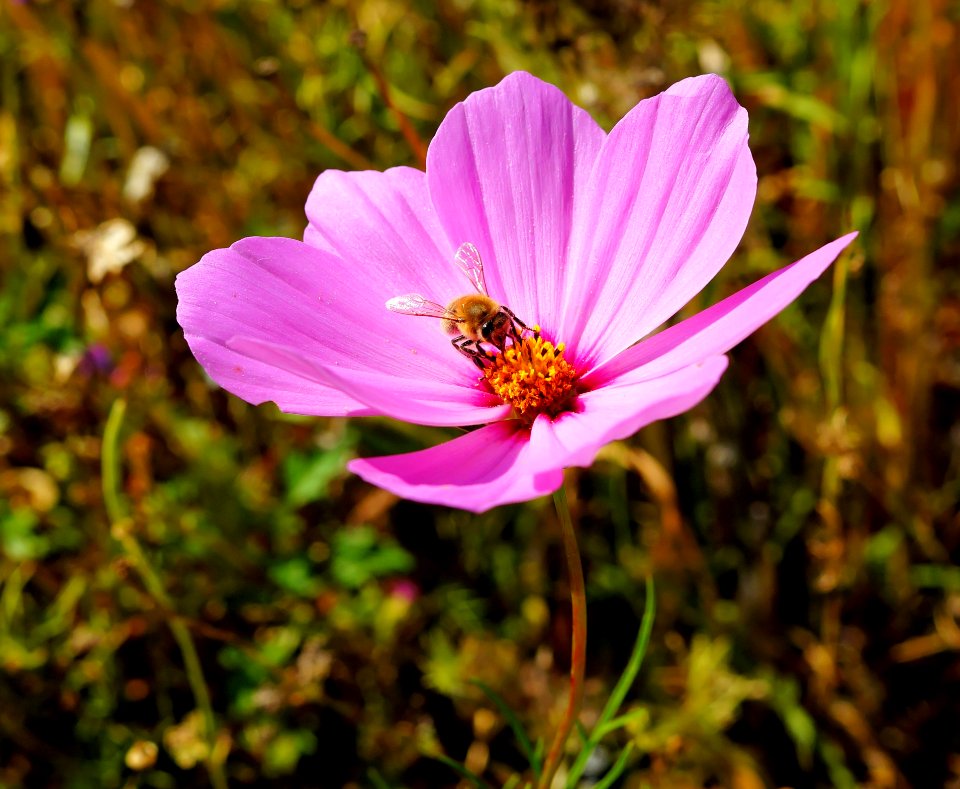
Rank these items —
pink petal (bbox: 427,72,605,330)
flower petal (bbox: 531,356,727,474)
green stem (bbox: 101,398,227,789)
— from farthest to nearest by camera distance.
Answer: green stem (bbox: 101,398,227,789) < pink petal (bbox: 427,72,605,330) < flower petal (bbox: 531,356,727,474)

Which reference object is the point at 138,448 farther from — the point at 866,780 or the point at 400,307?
the point at 866,780

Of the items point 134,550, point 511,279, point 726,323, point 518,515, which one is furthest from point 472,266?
point 518,515

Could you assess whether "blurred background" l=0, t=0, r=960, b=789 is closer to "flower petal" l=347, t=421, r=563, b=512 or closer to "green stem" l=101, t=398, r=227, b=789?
"green stem" l=101, t=398, r=227, b=789

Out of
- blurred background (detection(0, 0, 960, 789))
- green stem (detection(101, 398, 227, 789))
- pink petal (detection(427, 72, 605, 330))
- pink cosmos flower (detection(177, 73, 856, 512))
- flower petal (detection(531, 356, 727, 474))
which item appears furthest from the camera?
blurred background (detection(0, 0, 960, 789))

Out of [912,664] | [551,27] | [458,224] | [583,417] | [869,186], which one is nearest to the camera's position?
[583,417]

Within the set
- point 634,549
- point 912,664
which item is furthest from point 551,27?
point 912,664

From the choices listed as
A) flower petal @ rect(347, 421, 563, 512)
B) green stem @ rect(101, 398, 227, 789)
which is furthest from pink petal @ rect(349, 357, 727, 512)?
green stem @ rect(101, 398, 227, 789)
